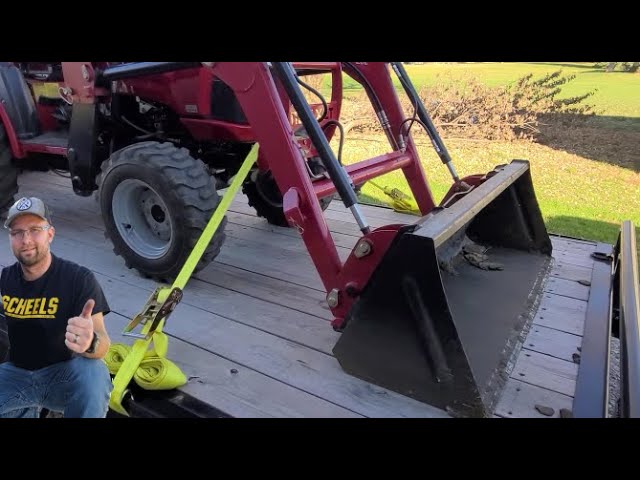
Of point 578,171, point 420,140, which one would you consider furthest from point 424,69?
point 578,171

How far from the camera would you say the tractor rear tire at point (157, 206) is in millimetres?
2994

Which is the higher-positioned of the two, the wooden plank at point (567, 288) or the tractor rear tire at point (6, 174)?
the wooden plank at point (567, 288)

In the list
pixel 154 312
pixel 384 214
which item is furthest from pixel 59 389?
pixel 384 214

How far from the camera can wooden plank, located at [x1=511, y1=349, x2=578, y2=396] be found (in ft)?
A: 7.33

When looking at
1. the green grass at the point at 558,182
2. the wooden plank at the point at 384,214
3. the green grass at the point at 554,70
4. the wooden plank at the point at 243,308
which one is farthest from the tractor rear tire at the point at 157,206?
the green grass at the point at 554,70

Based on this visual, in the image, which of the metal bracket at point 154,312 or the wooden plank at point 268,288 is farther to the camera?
the wooden plank at point 268,288

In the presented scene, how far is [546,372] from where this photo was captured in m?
2.33

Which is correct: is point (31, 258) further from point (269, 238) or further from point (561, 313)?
point (561, 313)

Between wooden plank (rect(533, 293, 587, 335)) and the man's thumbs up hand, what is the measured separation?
6.76 feet

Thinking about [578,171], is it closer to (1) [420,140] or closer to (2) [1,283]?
(1) [420,140]

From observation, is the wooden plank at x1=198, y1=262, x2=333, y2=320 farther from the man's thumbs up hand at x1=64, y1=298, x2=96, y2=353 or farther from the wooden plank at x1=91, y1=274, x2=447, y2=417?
the man's thumbs up hand at x1=64, y1=298, x2=96, y2=353

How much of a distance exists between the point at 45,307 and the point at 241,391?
2.64 ft

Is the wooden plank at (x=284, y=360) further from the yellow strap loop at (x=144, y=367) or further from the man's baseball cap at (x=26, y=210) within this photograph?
the man's baseball cap at (x=26, y=210)

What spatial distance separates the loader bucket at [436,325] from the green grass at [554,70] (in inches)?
327
